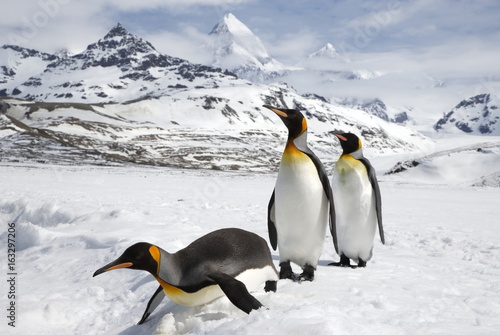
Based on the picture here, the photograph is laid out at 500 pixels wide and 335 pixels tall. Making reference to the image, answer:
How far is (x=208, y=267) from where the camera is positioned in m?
3.54

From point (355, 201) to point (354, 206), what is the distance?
0.08m

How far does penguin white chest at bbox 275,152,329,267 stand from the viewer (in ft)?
15.8

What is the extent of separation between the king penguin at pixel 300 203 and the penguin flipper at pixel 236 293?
5.40ft

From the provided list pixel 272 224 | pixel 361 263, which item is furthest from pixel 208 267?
pixel 361 263

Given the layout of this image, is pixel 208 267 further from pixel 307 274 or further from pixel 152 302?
pixel 307 274

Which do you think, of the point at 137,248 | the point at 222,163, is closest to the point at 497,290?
the point at 137,248

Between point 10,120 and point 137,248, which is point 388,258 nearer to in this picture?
point 137,248

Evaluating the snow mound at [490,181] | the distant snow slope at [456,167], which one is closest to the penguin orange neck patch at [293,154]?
the snow mound at [490,181]

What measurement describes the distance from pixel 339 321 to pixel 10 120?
281ft

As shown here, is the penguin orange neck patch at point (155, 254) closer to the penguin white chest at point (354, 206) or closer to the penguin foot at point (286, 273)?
the penguin foot at point (286, 273)

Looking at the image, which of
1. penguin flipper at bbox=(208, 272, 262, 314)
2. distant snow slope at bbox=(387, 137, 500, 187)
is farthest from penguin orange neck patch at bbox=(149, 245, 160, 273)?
distant snow slope at bbox=(387, 137, 500, 187)

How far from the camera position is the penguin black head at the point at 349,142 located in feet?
19.2

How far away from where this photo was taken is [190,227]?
8453 mm

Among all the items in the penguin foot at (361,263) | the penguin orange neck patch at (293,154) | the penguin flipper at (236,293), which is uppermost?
the penguin orange neck patch at (293,154)
